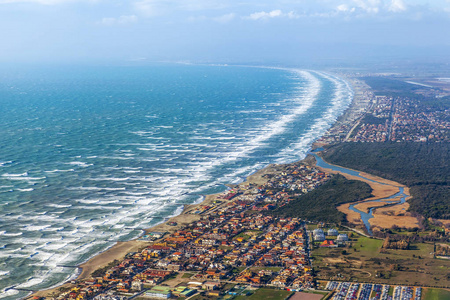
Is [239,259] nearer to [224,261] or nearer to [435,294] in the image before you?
[224,261]

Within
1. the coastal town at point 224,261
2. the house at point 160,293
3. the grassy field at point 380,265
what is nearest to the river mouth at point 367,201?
the grassy field at point 380,265

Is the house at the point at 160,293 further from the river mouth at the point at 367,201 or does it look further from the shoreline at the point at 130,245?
the river mouth at the point at 367,201

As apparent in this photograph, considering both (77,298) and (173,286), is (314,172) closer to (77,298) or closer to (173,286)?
(173,286)

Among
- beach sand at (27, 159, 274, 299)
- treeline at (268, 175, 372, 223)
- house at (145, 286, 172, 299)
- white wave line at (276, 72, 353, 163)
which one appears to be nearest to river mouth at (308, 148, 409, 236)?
treeline at (268, 175, 372, 223)

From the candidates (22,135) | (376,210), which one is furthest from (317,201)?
(22,135)

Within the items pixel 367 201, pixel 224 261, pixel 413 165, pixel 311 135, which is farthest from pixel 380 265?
pixel 311 135

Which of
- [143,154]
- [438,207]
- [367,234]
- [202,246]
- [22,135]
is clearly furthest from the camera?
[22,135]
